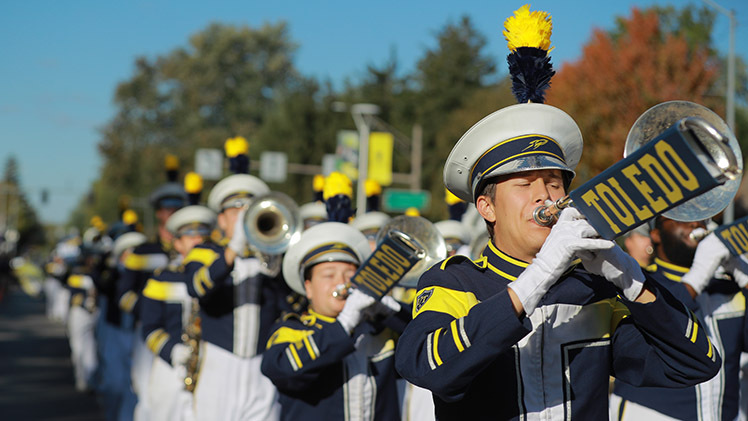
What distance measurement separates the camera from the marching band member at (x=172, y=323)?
7.02 metres

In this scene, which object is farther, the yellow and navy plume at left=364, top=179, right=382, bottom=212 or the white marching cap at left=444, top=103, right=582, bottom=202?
the yellow and navy plume at left=364, top=179, right=382, bottom=212

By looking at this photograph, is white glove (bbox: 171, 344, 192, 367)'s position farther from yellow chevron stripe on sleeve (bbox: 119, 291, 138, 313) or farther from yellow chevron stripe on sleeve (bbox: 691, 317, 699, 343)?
yellow chevron stripe on sleeve (bbox: 691, 317, 699, 343)

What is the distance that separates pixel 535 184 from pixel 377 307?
200 cm

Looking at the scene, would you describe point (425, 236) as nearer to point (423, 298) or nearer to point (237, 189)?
point (423, 298)

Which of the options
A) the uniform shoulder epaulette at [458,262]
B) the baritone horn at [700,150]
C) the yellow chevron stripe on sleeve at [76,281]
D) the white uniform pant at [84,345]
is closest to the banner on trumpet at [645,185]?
the baritone horn at [700,150]

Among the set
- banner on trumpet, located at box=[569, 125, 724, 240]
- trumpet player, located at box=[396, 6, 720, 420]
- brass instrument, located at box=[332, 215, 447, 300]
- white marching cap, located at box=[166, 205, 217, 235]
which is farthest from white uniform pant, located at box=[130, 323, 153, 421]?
banner on trumpet, located at box=[569, 125, 724, 240]

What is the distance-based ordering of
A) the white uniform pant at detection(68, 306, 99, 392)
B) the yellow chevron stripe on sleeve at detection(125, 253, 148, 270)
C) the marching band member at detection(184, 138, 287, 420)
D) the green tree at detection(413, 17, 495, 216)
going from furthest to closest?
the green tree at detection(413, 17, 495, 216) < the white uniform pant at detection(68, 306, 99, 392) < the yellow chevron stripe on sleeve at detection(125, 253, 148, 270) < the marching band member at detection(184, 138, 287, 420)

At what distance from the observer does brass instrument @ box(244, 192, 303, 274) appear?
6188 mm

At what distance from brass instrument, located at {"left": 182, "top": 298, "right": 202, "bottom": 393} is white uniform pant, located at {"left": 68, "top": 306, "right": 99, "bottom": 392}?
309 inches

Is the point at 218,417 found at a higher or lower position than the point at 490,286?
lower

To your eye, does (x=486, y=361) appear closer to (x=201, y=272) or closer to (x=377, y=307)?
(x=377, y=307)

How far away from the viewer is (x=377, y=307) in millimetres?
4750

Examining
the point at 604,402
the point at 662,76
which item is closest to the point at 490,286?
the point at 604,402

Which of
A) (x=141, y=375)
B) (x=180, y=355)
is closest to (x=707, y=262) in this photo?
(x=180, y=355)
